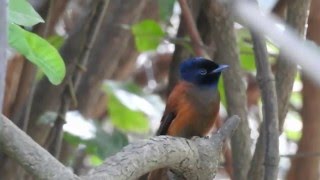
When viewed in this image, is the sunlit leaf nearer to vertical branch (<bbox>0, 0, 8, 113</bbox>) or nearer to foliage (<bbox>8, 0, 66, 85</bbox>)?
foliage (<bbox>8, 0, 66, 85</bbox>)

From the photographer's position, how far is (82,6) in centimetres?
287

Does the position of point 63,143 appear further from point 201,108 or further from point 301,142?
point 301,142

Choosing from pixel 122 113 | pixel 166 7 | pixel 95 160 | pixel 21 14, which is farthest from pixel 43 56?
pixel 95 160

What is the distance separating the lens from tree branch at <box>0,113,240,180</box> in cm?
106

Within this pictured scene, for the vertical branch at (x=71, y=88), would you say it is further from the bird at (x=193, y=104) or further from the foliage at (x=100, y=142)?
the bird at (x=193, y=104)

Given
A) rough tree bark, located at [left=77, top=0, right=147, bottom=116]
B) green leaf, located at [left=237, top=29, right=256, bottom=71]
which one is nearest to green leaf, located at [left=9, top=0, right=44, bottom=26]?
green leaf, located at [left=237, top=29, right=256, bottom=71]

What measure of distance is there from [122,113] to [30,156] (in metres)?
1.82

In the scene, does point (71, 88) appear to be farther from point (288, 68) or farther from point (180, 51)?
point (288, 68)

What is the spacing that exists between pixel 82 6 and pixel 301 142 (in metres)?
0.92

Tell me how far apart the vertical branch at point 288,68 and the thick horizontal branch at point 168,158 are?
67 cm

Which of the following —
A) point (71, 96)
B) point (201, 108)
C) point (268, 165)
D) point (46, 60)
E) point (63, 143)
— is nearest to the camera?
point (46, 60)

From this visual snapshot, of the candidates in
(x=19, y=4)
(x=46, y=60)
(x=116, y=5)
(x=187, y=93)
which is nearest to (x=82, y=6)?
(x=116, y=5)

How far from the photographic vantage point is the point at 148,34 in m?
2.52

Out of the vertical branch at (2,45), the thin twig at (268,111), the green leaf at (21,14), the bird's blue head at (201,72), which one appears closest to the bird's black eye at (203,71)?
the bird's blue head at (201,72)
